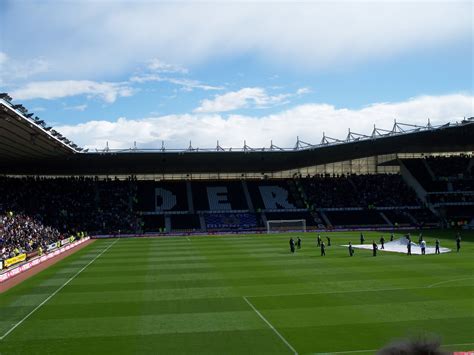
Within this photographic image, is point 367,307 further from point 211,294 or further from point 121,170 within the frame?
point 121,170

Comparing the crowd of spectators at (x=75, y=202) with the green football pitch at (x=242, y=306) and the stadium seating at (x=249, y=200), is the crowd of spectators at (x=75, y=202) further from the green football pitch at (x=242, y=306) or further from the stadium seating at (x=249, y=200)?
the green football pitch at (x=242, y=306)

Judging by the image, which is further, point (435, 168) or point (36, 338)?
point (435, 168)

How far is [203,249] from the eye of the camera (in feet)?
141

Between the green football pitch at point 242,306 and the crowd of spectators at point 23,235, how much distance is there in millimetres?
9854

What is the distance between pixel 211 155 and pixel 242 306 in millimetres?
45887

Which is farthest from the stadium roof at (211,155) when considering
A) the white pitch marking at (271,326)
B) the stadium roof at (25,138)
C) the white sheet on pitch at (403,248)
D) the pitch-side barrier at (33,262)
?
the white pitch marking at (271,326)

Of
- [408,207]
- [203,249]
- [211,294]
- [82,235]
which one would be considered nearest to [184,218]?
[82,235]

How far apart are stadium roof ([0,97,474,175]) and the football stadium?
29cm

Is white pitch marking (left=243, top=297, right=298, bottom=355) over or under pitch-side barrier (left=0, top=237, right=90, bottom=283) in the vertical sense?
under

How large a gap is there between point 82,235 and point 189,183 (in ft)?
81.9

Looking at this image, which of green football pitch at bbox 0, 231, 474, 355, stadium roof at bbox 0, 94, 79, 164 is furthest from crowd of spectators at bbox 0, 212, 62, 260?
green football pitch at bbox 0, 231, 474, 355

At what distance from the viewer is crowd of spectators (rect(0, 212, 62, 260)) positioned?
41312mm

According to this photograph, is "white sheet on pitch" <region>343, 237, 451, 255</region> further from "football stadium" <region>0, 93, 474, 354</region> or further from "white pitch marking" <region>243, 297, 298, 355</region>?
"white pitch marking" <region>243, 297, 298, 355</region>

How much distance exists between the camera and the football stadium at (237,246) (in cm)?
1580
